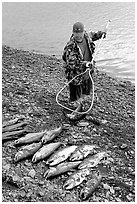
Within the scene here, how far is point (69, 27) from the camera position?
61.6ft

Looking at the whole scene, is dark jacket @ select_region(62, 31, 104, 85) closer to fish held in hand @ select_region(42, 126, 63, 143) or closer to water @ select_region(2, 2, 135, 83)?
fish held in hand @ select_region(42, 126, 63, 143)

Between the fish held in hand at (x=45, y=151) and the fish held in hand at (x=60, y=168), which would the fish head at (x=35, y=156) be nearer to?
the fish held in hand at (x=45, y=151)

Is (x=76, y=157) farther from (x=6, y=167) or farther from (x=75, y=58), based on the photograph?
(x=75, y=58)

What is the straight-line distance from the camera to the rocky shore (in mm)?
5941

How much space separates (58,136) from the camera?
7.27m

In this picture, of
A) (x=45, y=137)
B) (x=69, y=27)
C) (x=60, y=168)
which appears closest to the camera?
(x=60, y=168)

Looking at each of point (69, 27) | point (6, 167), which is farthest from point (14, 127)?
point (69, 27)

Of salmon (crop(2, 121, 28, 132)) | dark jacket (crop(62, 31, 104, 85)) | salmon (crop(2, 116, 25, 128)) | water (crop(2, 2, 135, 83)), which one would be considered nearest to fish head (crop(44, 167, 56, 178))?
salmon (crop(2, 121, 28, 132))

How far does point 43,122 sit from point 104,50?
923 centimetres

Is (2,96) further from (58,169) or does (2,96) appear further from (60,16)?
(60,16)

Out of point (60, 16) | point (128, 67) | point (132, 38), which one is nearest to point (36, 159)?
point (128, 67)

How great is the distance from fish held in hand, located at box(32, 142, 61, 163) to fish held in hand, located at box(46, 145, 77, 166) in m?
0.10

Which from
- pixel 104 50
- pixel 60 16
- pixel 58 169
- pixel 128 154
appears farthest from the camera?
pixel 60 16

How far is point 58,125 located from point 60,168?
5.20ft
